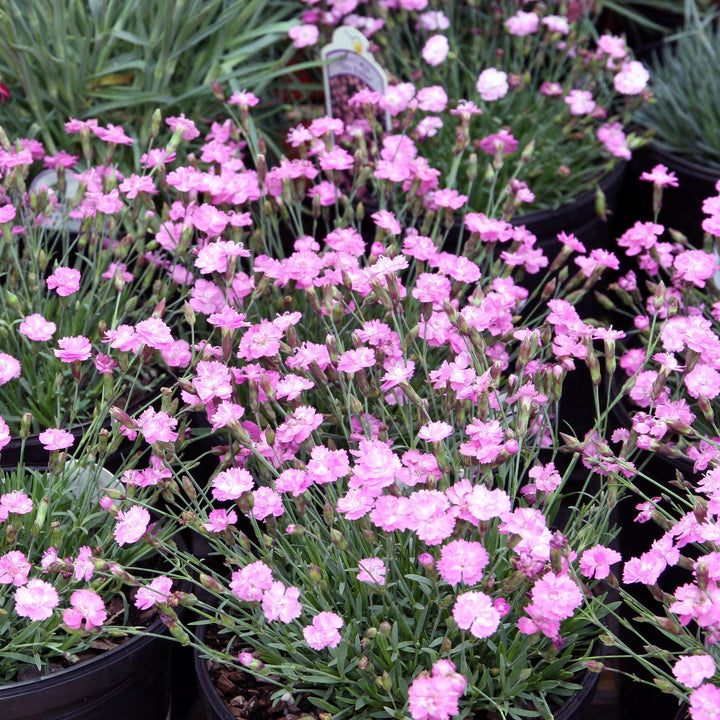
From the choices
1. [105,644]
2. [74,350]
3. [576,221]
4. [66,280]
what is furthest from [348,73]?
[105,644]

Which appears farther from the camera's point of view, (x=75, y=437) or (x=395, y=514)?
(x=75, y=437)

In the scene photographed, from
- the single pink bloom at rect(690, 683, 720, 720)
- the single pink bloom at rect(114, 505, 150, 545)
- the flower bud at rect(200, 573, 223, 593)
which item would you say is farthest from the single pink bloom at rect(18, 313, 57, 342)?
the single pink bloom at rect(690, 683, 720, 720)

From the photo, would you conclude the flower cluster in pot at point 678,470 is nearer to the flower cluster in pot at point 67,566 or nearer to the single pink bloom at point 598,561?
the single pink bloom at point 598,561

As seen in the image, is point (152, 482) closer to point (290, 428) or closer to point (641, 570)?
point (290, 428)

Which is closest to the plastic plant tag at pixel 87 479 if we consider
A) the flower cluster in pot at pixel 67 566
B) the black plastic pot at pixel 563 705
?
the flower cluster in pot at pixel 67 566

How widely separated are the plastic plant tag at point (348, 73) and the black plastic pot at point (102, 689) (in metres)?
0.87

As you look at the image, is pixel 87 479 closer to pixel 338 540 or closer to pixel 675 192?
pixel 338 540

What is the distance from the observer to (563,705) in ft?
2.87

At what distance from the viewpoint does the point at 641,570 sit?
2.76 ft

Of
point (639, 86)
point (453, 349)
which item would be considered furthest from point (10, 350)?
point (639, 86)

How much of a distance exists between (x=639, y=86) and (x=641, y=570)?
0.98 metres

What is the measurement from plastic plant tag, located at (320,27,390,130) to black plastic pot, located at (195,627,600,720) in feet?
2.89

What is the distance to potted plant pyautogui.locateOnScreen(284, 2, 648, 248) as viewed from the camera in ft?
4.95

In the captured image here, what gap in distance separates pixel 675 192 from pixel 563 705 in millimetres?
1091
